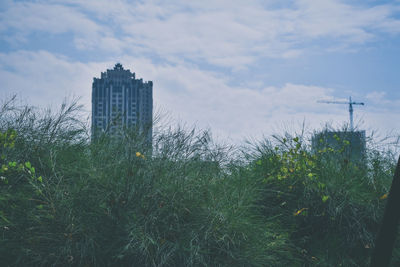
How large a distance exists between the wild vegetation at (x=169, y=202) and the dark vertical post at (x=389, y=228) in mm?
2739

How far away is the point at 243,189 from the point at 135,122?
1.85 meters

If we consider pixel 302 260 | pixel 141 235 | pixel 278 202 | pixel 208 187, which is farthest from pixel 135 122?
pixel 302 260

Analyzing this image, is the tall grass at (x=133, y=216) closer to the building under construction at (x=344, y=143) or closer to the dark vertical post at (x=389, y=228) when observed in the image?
the building under construction at (x=344, y=143)

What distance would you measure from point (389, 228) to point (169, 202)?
323 cm

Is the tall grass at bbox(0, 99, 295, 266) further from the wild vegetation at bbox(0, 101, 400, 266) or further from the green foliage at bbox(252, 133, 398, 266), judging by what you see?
the green foliage at bbox(252, 133, 398, 266)

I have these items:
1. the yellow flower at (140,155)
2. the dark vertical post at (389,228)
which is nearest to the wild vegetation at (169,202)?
the yellow flower at (140,155)

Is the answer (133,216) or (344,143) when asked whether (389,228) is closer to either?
(133,216)

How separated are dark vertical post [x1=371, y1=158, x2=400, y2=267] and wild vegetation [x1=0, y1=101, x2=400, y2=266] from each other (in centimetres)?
274

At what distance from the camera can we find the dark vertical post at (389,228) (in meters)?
1.62

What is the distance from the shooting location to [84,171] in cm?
488

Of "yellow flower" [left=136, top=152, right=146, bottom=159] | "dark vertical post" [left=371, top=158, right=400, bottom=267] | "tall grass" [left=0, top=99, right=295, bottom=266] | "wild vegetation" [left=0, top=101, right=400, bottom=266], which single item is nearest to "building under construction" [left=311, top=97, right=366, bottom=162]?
"wild vegetation" [left=0, top=101, right=400, bottom=266]

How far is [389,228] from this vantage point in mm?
1651

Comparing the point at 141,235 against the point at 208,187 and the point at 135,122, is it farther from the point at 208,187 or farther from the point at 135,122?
the point at 135,122

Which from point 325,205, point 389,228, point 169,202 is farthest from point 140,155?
point 389,228
